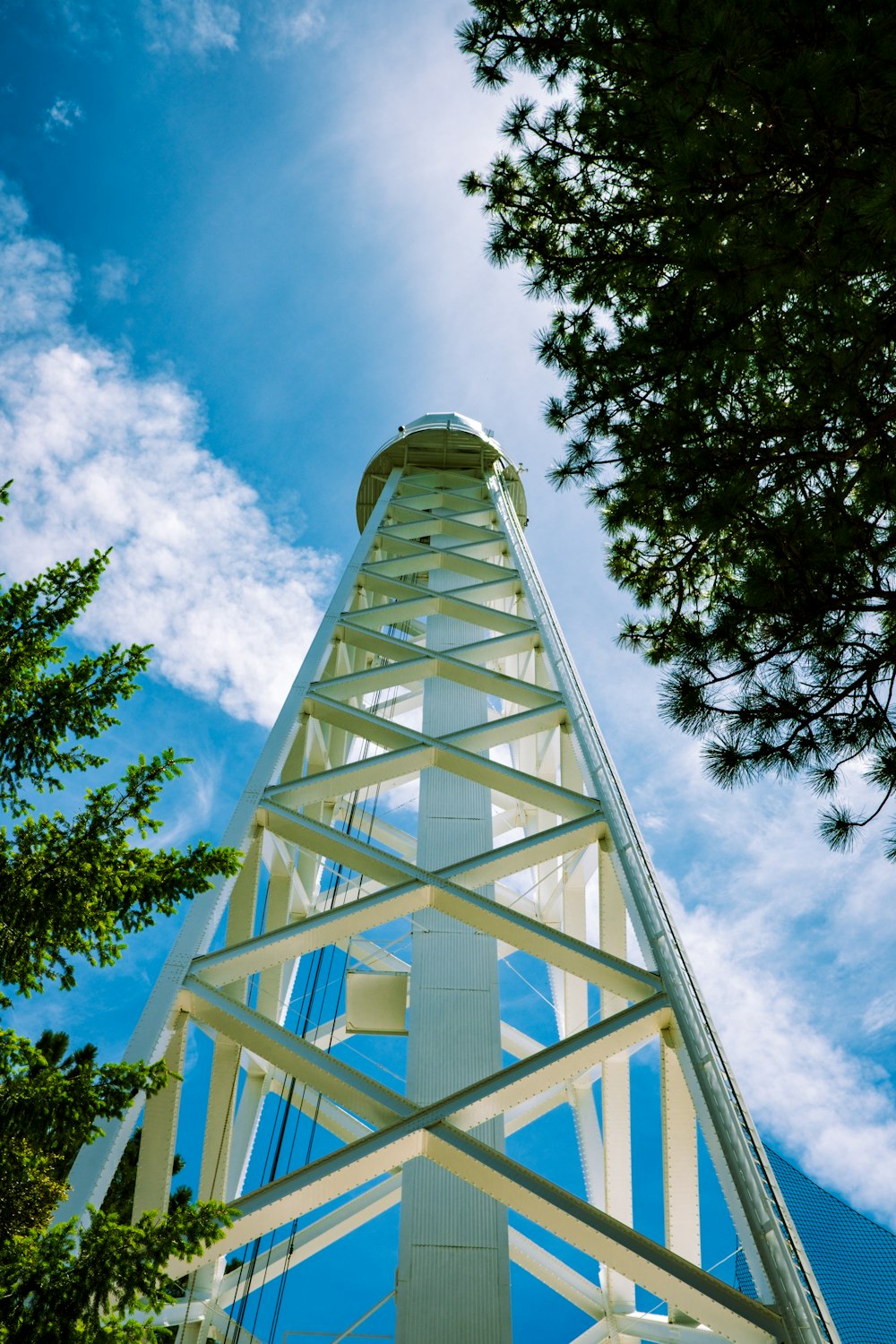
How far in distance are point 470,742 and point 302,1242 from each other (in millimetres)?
3455

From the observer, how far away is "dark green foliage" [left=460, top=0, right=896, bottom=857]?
425 centimetres

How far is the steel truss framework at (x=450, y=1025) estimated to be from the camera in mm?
3008

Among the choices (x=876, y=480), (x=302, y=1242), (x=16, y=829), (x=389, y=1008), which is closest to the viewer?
(x=16, y=829)

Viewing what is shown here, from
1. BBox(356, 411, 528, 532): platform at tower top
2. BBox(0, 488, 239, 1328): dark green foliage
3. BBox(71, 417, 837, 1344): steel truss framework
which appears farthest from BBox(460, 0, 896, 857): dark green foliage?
BBox(356, 411, 528, 532): platform at tower top

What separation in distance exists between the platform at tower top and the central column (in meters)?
5.82

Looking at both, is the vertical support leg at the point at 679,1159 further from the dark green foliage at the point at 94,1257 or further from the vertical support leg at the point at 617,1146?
the dark green foliage at the point at 94,1257

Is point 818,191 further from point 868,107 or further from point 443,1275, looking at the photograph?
point 443,1275

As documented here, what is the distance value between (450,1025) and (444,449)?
910cm

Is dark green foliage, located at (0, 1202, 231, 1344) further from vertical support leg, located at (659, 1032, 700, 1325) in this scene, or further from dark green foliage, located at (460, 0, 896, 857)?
dark green foliage, located at (460, 0, 896, 857)

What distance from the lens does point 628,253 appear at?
234 inches

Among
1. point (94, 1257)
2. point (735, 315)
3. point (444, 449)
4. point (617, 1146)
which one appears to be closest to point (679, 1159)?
point (617, 1146)

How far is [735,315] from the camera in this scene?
197 inches

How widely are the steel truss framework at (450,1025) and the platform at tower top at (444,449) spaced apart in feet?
12.6

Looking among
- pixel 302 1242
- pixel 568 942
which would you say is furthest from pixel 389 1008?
pixel 568 942
